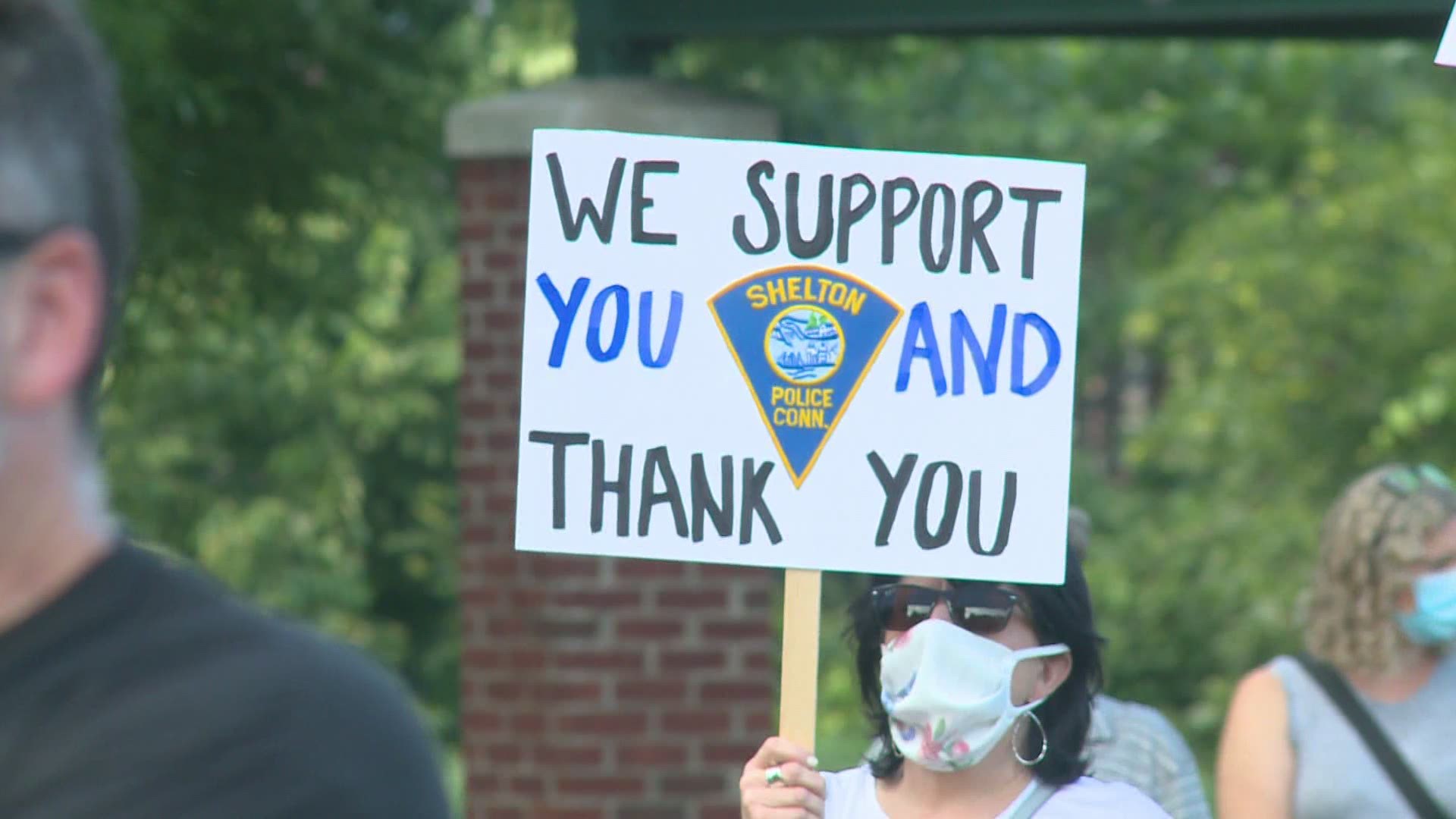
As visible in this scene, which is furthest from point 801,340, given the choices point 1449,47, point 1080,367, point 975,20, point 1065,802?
point 1080,367

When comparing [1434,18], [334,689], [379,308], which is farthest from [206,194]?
[379,308]

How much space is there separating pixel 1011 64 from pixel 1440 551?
8680 mm

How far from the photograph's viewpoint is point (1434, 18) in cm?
502

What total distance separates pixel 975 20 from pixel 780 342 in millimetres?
2471

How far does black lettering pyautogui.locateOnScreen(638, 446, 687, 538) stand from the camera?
9.53 feet

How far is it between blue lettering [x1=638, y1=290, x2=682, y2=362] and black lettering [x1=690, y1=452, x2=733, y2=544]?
0.14 m

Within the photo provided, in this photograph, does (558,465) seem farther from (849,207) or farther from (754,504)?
(849,207)

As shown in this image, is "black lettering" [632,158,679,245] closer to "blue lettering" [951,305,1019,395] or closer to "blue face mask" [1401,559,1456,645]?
"blue lettering" [951,305,1019,395]

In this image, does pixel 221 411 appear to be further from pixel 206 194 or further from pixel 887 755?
pixel 887 755

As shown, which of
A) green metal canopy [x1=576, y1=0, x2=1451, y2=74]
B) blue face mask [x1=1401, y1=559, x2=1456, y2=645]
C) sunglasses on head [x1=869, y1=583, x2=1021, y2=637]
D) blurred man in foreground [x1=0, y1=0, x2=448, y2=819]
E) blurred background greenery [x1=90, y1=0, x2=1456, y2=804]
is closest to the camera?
blurred man in foreground [x1=0, y1=0, x2=448, y2=819]

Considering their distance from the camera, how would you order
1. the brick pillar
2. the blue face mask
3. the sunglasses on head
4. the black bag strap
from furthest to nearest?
the brick pillar < the blue face mask < the black bag strap < the sunglasses on head

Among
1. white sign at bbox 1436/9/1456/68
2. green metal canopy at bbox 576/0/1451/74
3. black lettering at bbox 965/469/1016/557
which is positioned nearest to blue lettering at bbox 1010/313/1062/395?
black lettering at bbox 965/469/1016/557

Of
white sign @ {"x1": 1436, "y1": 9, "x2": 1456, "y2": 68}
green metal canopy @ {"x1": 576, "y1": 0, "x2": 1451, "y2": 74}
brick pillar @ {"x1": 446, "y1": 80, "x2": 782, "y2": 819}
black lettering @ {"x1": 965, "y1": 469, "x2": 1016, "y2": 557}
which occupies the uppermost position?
green metal canopy @ {"x1": 576, "y1": 0, "x2": 1451, "y2": 74}

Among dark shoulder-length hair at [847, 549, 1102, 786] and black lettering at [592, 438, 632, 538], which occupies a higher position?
black lettering at [592, 438, 632, 538]
